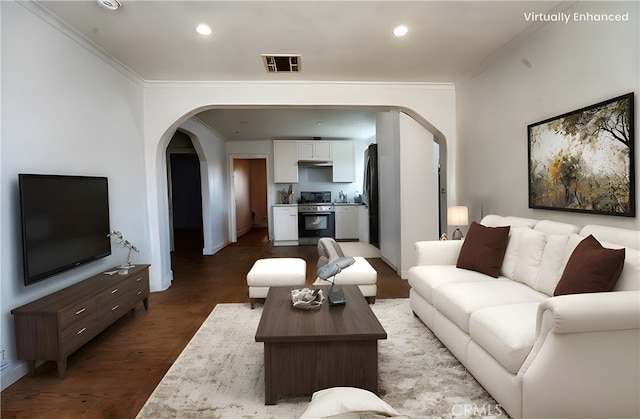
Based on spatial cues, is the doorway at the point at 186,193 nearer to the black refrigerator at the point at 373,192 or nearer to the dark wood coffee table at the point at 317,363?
the black refrigerator at the point at 373,192

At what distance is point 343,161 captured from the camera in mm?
8117

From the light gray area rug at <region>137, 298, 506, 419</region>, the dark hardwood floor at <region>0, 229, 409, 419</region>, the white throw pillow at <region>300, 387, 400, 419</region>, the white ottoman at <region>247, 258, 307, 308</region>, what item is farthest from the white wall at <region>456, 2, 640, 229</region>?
the white ottoman at <region>247, 258, 307, 308</region>

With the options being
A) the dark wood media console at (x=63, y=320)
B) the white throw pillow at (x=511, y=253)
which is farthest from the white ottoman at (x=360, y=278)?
the dark wood media console at (x=63, y=320)

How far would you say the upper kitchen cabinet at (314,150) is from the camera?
794cm

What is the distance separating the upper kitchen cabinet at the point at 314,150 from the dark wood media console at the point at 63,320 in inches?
224

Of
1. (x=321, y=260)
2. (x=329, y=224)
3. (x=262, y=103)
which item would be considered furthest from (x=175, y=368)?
(x=329, y=224)

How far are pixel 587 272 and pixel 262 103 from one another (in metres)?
3.53

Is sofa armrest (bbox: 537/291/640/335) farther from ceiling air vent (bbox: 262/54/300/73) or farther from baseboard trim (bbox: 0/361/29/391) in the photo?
baseboard trim (bbox: 0/361/29/391)

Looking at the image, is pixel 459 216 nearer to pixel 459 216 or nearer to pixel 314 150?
pixel 459 216

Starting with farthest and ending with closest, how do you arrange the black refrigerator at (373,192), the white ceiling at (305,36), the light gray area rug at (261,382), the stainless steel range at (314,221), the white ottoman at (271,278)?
the stainless steel range at (314,221)
the black refrigerator at (373,192)
the white ottoman at (271,278)
the white ceiling at (305,36)
the light gray area rug at (261,382)

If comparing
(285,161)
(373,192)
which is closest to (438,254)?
(373,192)

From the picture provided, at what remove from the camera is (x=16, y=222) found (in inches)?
86.7

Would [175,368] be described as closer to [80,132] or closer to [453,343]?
[453,343]

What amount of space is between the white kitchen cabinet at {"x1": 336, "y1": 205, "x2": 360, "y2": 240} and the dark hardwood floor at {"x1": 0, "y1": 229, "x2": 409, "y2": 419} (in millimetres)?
2960
